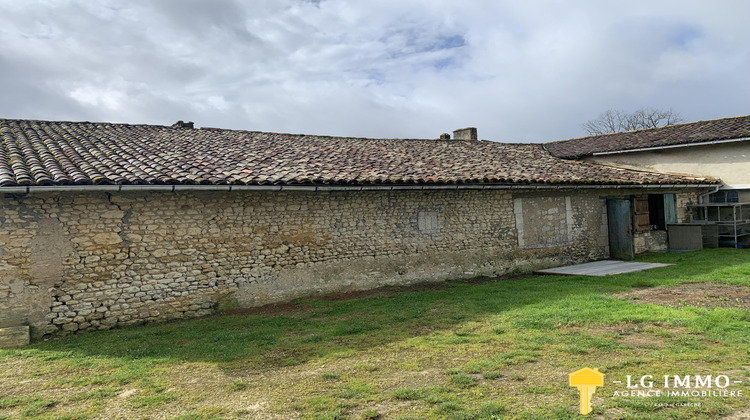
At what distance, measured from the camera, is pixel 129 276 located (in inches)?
322

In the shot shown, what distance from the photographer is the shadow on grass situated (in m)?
6.52

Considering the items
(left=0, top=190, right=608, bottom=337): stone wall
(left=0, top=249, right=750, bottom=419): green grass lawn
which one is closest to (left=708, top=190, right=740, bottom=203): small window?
(left=0, top=190, right=608, bottom=337): stone wall

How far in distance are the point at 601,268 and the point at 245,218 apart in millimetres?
8828

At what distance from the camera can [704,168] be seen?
1611cm

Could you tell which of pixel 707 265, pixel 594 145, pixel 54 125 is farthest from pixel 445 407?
pixel 594 145

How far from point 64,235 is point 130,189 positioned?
1.28 m

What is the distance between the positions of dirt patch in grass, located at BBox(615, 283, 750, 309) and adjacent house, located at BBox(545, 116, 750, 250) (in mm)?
5898

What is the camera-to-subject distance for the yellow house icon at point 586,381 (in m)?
4.31

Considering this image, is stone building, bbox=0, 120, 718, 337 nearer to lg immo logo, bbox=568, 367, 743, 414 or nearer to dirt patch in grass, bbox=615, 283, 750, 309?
dirt patch in grass, bbox=615, 283, 750, 309

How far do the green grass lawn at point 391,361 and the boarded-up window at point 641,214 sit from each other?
6.82 m

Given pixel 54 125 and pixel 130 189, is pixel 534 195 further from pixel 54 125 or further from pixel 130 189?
pixel 54 125

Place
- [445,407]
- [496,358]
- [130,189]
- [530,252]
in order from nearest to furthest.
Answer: [445,407], [496,358], [130,189], [530,252]

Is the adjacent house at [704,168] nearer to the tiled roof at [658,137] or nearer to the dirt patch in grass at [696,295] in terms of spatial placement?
the tiled roof at [658,137]

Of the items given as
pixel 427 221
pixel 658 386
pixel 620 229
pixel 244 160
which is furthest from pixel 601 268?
pixel 244 160
